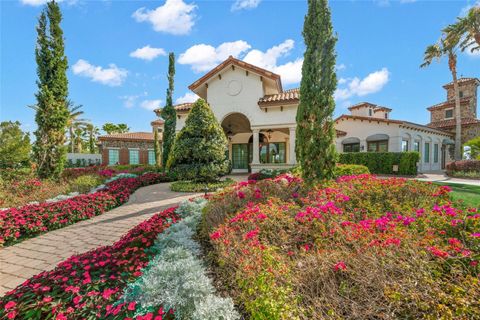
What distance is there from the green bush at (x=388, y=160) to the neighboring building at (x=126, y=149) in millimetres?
21839

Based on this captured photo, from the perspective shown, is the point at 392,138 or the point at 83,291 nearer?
the point at 83,291

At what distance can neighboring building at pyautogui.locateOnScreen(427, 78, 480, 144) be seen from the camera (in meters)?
23.8

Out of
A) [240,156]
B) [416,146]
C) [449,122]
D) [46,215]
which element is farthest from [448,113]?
→ [46,215]

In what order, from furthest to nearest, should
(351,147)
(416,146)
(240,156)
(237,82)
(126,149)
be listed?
(126,149) < (351,147) < (416,146) < (240,156) < (237,82)

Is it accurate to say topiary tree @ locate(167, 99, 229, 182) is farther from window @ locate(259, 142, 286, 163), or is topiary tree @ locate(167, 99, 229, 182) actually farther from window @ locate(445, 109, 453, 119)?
window @ locate(445, 109, 453, 119)

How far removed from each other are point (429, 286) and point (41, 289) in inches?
147

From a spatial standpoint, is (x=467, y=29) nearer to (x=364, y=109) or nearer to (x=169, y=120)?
(x=364, y=109)

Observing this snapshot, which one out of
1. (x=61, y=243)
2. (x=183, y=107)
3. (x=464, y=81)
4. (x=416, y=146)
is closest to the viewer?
(x=61, y=243)

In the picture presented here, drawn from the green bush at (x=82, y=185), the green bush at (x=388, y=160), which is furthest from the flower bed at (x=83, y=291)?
the green bush at (x=388, y=160)

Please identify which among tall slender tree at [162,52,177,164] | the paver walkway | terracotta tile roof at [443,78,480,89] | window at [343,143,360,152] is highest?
terracotta tile roof at [443,78,480,89]

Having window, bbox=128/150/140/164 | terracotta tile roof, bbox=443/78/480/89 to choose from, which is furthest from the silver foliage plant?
terracotta tile roof, bbox=443/78/480/89

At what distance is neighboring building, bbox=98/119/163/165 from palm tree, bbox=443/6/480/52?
29975mm

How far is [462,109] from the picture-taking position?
81.5ft

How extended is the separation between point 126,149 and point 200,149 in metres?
20.7
